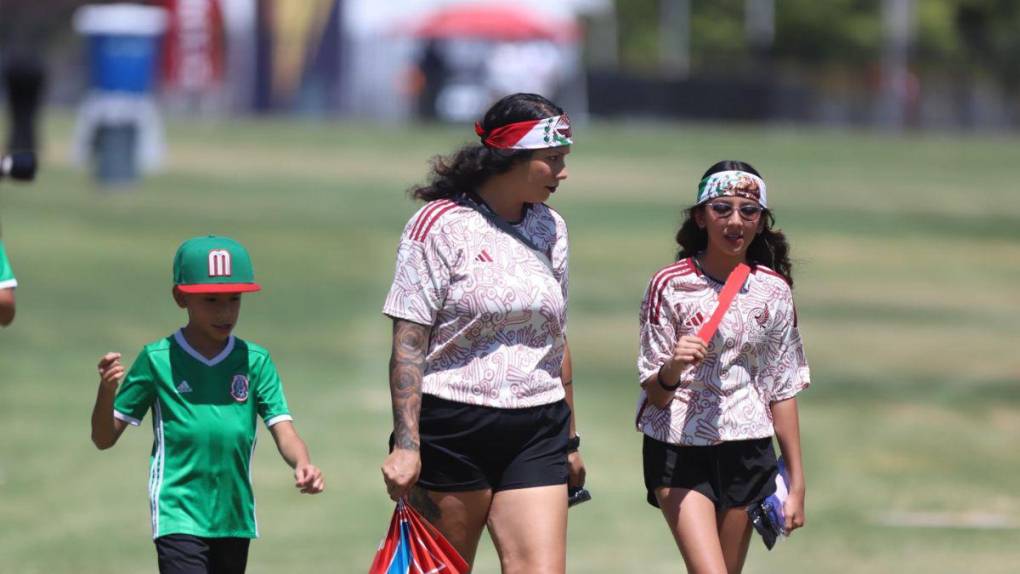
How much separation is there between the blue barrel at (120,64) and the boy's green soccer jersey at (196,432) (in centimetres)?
2834

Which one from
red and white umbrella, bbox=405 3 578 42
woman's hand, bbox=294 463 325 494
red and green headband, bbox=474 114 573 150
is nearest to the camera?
woman's hand, bbox=294 463 325 494

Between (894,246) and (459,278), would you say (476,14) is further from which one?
(459,278)

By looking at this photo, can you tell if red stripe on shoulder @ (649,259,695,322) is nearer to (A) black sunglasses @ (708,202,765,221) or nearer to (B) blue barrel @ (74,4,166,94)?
(A) black sunglasses @ (708,202,765,221)

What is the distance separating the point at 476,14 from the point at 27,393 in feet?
198

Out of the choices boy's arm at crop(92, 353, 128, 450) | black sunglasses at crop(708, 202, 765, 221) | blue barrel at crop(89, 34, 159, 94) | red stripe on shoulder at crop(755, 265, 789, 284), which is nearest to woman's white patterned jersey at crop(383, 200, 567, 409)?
black sunglasses at crop(708, 202, 765, 221)

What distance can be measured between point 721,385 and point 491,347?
0.81 meters

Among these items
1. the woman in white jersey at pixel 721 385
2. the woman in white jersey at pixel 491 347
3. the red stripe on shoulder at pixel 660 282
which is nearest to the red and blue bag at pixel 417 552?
the woman in white jersey at pixel 491 347

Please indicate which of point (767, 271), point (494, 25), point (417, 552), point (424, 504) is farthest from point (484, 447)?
point (494, 25)

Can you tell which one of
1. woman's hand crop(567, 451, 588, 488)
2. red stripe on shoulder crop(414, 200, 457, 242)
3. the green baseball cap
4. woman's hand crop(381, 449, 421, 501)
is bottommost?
woman's hand crop(567, 451, 588, 488)

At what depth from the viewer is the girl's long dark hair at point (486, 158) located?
6.30 m

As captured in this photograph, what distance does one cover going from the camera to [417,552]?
244 inches

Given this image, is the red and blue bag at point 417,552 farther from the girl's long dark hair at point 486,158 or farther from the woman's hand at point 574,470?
the girl's long dark hair at point 486,158

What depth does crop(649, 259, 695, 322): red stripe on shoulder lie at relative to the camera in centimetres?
654

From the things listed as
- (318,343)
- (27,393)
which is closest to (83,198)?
(318,343)
